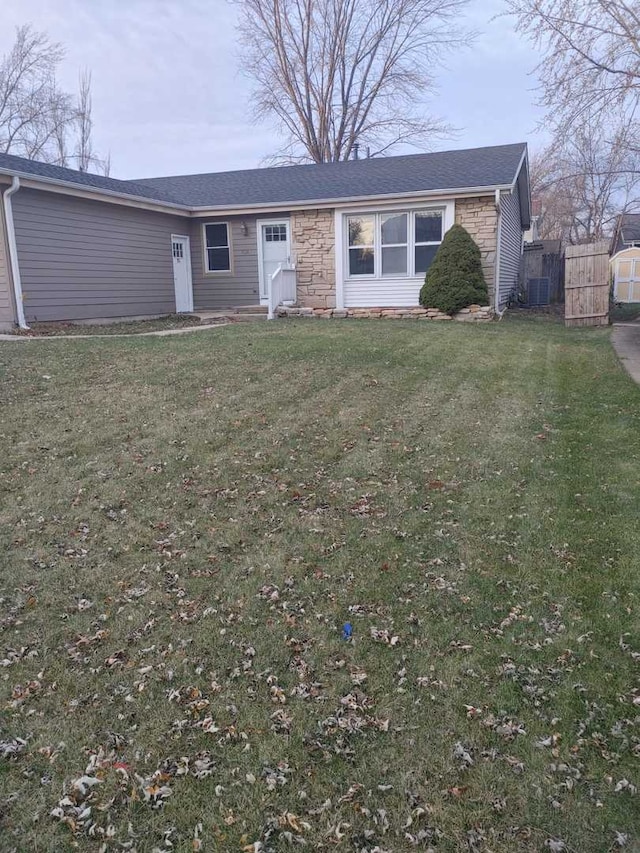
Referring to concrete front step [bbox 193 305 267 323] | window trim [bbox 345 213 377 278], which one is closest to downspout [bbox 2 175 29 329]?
concrete front step [bbox 193 305 267 323]

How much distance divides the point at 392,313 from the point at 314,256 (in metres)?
2.62

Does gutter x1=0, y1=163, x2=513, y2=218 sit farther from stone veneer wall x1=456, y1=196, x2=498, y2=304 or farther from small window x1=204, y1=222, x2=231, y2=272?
small window x1=204, y1=222, x2=231, y2=272

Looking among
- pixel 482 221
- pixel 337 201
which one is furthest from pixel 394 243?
pixel 482 221

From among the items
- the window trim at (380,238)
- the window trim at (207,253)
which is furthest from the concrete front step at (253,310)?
the window trim at (380,238)

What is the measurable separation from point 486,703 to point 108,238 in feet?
41.4

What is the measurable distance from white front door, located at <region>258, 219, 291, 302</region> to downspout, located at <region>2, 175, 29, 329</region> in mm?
5879

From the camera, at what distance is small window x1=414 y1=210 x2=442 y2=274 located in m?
13.4

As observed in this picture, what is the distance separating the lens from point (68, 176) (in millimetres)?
11828

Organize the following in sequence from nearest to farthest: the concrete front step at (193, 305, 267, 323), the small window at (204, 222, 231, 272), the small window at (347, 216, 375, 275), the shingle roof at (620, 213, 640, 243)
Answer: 1. the concrete front step at (193, 305, 267, 323)
2. the small window at (347, 216, 375, 275)
3. the small window at (204, 222, 231, 272)
4. the shingle roof at (620, 213, 640, 243)

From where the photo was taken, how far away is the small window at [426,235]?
13.4 m

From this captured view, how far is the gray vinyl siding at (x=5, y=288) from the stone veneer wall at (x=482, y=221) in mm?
8626

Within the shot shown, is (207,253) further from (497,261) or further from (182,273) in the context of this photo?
(497,261)

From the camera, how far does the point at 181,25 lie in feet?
69.2

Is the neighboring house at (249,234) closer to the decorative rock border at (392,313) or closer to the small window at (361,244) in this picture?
the small window at (361,244)
